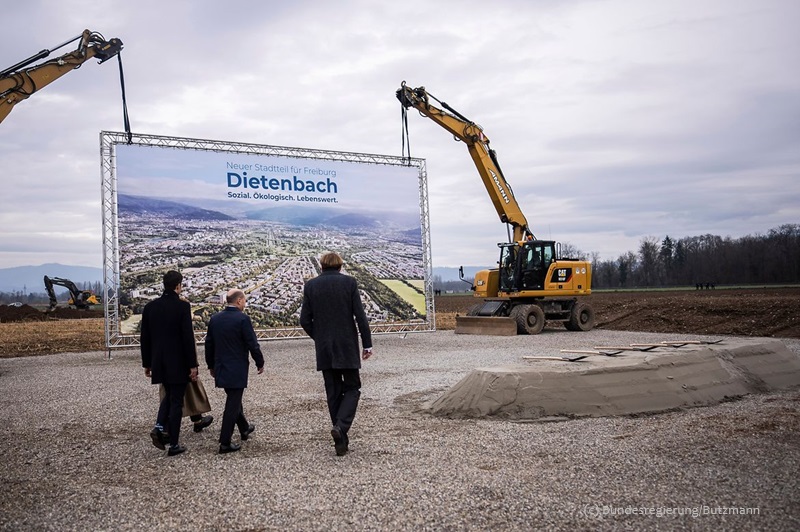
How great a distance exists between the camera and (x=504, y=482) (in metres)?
4.89

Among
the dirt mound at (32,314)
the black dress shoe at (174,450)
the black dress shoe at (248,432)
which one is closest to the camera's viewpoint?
the black dress shoe at (174,450)

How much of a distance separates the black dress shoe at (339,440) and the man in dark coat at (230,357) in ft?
3.22

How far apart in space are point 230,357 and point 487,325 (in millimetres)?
15031

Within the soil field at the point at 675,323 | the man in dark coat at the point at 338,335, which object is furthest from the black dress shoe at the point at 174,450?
the soil field at the point at 675,323

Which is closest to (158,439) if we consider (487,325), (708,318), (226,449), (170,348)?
(226,449)

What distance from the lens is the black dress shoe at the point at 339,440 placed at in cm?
576

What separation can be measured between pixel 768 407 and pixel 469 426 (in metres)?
3.75

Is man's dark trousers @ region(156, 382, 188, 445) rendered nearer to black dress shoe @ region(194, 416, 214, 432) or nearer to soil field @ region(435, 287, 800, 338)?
black dress shoe @ region(194, 416, 214, 432)

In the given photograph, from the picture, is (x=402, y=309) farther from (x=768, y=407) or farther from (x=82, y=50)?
Answer: (x=768, y=407)

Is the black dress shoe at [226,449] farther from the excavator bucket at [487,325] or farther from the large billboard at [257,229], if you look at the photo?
the excavator bucket at [487,325]

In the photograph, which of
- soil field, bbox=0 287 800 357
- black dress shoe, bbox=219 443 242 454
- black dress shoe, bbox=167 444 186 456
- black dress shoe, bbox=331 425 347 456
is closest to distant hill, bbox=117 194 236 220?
soil field, bbox=0 287 800 357

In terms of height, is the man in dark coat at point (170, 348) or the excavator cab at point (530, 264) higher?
the excavator cab at point (530, 264)

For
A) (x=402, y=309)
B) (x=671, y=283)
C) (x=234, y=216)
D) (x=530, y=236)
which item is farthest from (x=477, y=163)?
(x=671, y=283)

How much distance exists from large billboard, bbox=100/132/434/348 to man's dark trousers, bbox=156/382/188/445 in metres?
10.6
